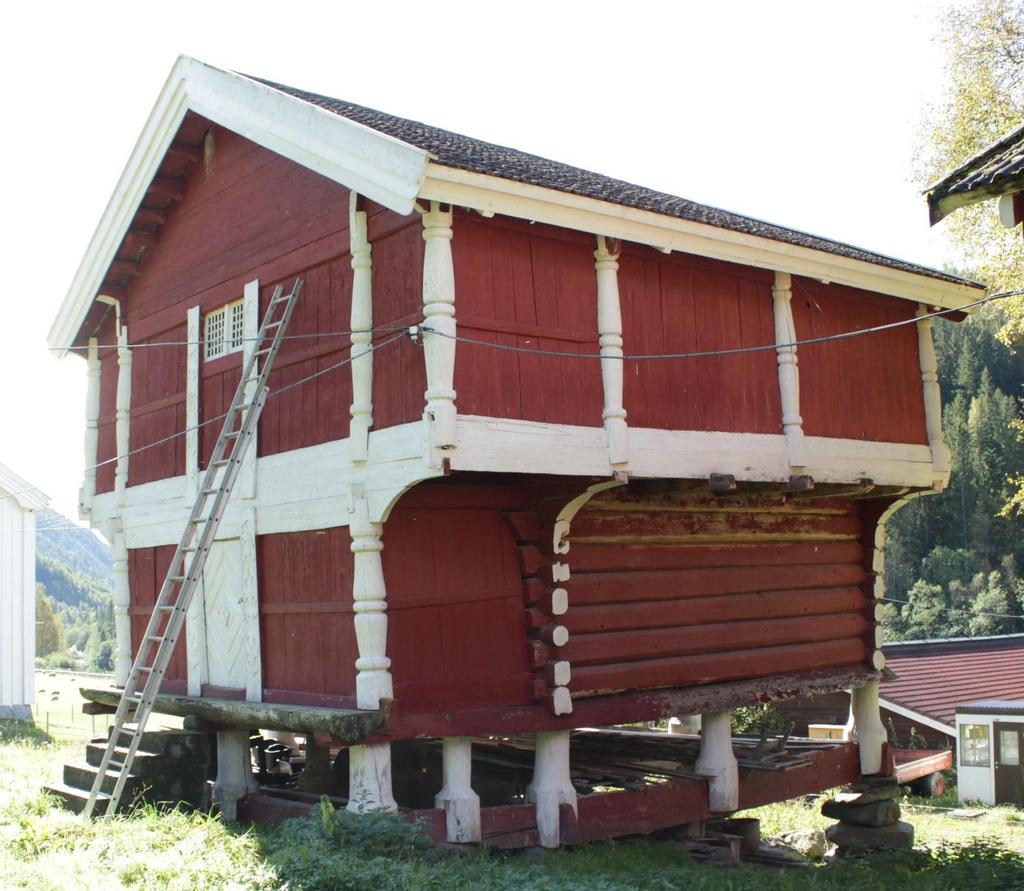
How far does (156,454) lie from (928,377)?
904 centimetres

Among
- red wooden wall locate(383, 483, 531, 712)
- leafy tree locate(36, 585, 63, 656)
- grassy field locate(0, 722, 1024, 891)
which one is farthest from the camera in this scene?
leafy tree locate(36, 585, 63, 656)

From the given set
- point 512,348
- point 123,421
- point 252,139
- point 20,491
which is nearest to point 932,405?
point 512,348

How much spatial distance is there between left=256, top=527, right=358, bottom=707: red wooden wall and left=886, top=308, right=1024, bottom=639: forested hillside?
53.9 metres

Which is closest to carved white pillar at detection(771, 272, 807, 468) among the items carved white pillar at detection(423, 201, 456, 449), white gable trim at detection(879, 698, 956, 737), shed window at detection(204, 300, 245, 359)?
carved white pillar at detection(423, 201, 456, 449)

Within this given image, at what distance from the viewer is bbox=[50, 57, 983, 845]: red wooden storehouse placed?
33.7 feet

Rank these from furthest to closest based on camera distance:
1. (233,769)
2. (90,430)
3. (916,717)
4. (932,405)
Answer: (916,717), (90,430), (932,405), (233,769)

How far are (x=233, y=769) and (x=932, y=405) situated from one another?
349 inches

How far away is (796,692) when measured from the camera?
45.1 feet

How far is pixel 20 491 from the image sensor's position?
28172 millimetres

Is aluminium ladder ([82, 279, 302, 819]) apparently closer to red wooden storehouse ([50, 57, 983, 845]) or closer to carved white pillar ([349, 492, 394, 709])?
red wooden storehouse ([50, 57, 983, 845])

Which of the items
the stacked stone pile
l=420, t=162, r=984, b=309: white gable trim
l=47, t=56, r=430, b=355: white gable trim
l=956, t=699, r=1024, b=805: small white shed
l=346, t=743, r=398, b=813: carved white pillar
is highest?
l=47, t=56, r=430, b=355: white gable trim

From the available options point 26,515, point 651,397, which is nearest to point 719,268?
point 651,397

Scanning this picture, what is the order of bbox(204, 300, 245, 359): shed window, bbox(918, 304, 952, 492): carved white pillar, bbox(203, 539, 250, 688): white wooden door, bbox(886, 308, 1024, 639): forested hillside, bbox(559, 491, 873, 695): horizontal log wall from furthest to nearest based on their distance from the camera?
bbox(886, 308, 1024, 639): forested hillside, bbox(918, 304, 952, 492): carved white pillar, bbox(204, 300, 245, 359): shed window, bbox(203, 539, 250, 688): white wooden door, bbox(559, 491, 873, 695): horizontal log wall

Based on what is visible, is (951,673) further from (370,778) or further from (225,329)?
(370,778)
